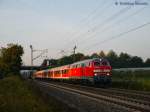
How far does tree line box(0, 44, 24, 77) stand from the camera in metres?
63.8

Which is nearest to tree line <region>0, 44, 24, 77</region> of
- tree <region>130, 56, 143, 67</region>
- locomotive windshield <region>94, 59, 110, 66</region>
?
locomotive windshield <region>94, 59, 110, 66</region>

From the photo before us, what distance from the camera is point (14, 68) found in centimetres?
6488

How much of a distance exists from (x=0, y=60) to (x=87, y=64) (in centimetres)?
3095

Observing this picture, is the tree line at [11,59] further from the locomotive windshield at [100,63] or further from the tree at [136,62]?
the tree at [136,62]

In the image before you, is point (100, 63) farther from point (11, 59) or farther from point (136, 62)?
point (136, 62)

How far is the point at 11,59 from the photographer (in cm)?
6366

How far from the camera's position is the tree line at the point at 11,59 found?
209 ft

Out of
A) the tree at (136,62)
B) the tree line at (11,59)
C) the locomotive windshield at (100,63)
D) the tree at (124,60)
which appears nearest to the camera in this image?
the locomotive windshield at (100,63)

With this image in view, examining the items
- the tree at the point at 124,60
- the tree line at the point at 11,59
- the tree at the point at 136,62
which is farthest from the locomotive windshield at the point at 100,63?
the tree at the point at 136,62

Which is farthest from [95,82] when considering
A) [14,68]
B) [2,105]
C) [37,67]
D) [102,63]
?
[37,67]

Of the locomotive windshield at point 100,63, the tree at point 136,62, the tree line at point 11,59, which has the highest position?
the tree at point 136,62

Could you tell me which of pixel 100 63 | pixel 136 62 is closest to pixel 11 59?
pixel 100 63

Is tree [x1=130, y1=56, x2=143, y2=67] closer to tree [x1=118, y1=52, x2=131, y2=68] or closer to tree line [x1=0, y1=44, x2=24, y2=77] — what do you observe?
tree [x1=118, y1=52, x2=131, y2=68]

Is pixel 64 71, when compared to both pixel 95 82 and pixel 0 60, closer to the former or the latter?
pixel 0 60
